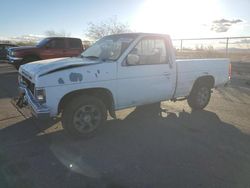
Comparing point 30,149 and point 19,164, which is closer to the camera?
point 19,164

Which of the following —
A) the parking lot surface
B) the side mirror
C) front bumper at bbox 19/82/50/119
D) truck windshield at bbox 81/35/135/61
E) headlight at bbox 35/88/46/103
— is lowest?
the parking lot surface

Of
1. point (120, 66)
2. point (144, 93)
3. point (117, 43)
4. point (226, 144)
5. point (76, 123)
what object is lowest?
point (226, 144)

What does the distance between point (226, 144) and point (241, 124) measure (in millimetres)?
1407

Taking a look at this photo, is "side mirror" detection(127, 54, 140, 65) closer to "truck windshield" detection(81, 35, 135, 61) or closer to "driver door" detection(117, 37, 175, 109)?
"driver door" detection(117, 37, 175, 109)

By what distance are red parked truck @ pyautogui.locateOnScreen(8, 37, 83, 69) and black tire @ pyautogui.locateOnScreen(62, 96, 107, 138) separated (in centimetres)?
1020

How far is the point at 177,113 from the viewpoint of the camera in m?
7.05

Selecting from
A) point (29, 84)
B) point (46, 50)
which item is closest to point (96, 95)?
point (29, 84)

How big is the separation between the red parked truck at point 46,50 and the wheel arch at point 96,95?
10015 millimetres

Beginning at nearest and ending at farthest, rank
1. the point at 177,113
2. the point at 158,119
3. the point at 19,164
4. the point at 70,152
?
the point at 19,164, the point at 70,152, the point at 158,119, the point at 177,113

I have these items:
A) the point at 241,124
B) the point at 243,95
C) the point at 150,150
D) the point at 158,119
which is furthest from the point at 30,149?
the point at 243,95

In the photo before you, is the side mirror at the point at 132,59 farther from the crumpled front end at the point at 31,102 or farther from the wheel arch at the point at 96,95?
the crumpled front end at the point at 31,102

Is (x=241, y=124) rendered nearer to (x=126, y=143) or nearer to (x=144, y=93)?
(x=144, y=93)

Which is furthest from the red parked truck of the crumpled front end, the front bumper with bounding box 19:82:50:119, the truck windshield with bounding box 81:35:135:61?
the front bumper with bounding box 19:82:50:119

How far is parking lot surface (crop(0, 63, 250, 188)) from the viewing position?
12.2ft
